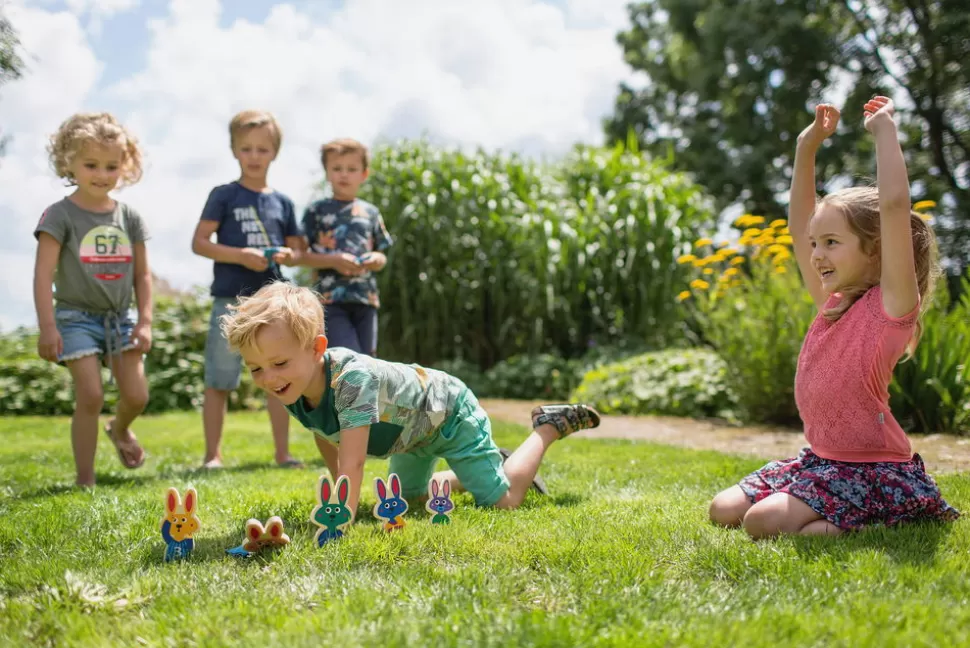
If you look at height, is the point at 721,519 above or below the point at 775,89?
below

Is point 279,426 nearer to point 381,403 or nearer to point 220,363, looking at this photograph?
point 220,363

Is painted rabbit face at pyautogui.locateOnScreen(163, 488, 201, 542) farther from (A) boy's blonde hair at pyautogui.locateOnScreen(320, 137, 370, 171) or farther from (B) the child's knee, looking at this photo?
(A) boy's blonde hair at pyautogui.locateOnScreen(320, 137, 370, 171)

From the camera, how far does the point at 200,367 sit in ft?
28.5

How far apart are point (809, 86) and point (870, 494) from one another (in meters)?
12.9

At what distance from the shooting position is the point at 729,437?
5719 mm

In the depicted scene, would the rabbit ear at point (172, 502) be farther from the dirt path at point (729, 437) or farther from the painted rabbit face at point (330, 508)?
the dirt path at point (729, 437)

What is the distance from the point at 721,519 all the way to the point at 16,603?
6.84 ft

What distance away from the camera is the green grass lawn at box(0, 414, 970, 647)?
5.90 feet

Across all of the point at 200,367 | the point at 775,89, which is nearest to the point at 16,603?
the point at 200,367

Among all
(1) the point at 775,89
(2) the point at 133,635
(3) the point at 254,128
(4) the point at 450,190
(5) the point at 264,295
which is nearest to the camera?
(2) the point at 133,635

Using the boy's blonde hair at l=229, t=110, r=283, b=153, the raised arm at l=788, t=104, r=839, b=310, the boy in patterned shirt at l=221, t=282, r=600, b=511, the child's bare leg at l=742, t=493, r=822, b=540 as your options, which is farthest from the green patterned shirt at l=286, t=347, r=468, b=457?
the boy's blonde hair at l=229, t=110, r=283, b=153

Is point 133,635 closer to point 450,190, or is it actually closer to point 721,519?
point 721,519

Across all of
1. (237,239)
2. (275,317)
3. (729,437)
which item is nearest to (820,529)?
(275,317)

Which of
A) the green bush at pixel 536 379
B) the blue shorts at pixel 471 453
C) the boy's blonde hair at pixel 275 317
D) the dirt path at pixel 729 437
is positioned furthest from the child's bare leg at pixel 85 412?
the green bush at pixel 536 379
